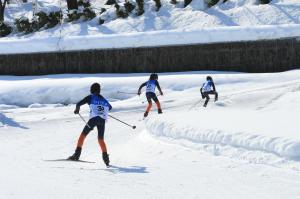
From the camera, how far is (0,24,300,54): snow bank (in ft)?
85.5

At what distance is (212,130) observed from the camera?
10227 millimetres

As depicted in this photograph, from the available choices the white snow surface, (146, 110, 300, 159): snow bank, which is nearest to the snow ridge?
(146, 110, 300, 159): snow bank

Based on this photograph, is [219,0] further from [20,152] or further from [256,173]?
[256,173]

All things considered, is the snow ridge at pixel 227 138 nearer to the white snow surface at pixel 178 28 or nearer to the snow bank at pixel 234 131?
the snow bank at pixel 234 131

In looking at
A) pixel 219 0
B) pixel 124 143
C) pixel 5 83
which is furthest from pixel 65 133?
pixel 219 0

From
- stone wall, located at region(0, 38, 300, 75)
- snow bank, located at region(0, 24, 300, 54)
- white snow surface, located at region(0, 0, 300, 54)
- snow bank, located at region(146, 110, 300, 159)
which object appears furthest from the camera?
white snow surface, located at region(0, 0, 300, 54)

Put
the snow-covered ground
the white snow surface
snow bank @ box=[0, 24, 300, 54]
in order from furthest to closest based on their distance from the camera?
the white snow surface → snow bank @ box=[0, 24, 300, 54] → the snow-covered ground

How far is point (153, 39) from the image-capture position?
2762 centimetres

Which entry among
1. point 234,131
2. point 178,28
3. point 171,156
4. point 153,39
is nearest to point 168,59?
point 153,39

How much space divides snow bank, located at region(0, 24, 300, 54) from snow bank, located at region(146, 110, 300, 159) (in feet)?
45.9

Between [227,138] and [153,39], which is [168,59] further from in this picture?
[227,138]

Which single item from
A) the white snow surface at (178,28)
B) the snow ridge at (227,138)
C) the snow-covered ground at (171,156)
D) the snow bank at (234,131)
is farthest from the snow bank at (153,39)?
the snow ridge at (227,138)

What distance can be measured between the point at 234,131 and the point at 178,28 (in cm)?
2146

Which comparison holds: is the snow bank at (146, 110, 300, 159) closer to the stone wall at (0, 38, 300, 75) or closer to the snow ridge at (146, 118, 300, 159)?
the snow ridge at (146, 118, 300, 159)
